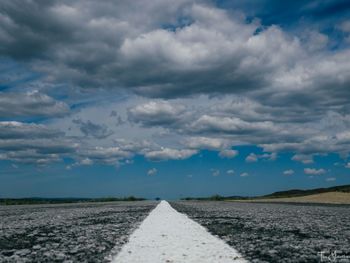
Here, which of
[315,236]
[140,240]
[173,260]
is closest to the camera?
[173,260]

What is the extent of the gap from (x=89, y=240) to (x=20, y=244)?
102 centimetres

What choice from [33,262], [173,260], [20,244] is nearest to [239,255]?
[173,260]

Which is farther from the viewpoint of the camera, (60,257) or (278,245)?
(278,245)

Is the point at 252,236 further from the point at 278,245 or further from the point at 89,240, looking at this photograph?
the point at 89,240

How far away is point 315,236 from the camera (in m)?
6.40

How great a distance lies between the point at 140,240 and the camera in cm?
583

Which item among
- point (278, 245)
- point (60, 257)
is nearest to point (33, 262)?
point (60, 257)

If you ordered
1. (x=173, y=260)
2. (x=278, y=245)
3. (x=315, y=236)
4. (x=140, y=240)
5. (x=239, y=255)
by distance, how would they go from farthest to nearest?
1. (x=315, y=236)
2. (x=140, y=240)
3. (x=278, y=245)
4. (x=239, y=255)
5. (x=173, y=260)

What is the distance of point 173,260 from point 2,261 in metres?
1.97

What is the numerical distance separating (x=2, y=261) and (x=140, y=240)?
196cm

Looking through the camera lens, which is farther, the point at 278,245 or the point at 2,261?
the point at 278,245

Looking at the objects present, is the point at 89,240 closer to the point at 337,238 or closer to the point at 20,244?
the point at 20,244

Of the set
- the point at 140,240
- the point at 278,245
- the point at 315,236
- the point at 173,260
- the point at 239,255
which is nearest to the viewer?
the point at 173,260

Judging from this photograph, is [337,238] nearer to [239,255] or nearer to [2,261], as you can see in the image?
[239,255]
